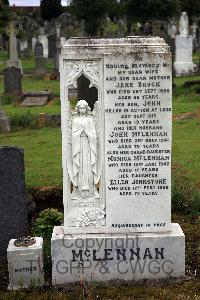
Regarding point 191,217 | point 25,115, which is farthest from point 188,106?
point 191,217

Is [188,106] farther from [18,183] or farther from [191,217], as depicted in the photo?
A: [18,183]

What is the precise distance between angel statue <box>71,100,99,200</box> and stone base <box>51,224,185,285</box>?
509 millimetres

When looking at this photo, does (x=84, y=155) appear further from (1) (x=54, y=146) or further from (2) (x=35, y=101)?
(2) (x=35, y=101)

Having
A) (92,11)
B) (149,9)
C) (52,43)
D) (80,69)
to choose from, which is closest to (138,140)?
(80,69)

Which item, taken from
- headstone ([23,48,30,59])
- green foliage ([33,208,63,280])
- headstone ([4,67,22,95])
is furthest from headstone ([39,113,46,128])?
headstone ([23,48,30,59])

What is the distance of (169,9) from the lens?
52469 millimetres

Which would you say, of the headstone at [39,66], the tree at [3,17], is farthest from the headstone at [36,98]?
the tree at [3,17]

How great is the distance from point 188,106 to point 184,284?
490 inches

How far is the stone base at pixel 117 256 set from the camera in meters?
5.96

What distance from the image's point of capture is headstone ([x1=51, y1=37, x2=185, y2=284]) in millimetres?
5660

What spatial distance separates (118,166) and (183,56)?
23.0 m

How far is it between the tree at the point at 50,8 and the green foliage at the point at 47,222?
68789 millimetres

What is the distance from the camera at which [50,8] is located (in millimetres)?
73062

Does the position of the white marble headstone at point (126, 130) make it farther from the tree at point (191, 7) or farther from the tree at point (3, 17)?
the tree at point (191, 7)
